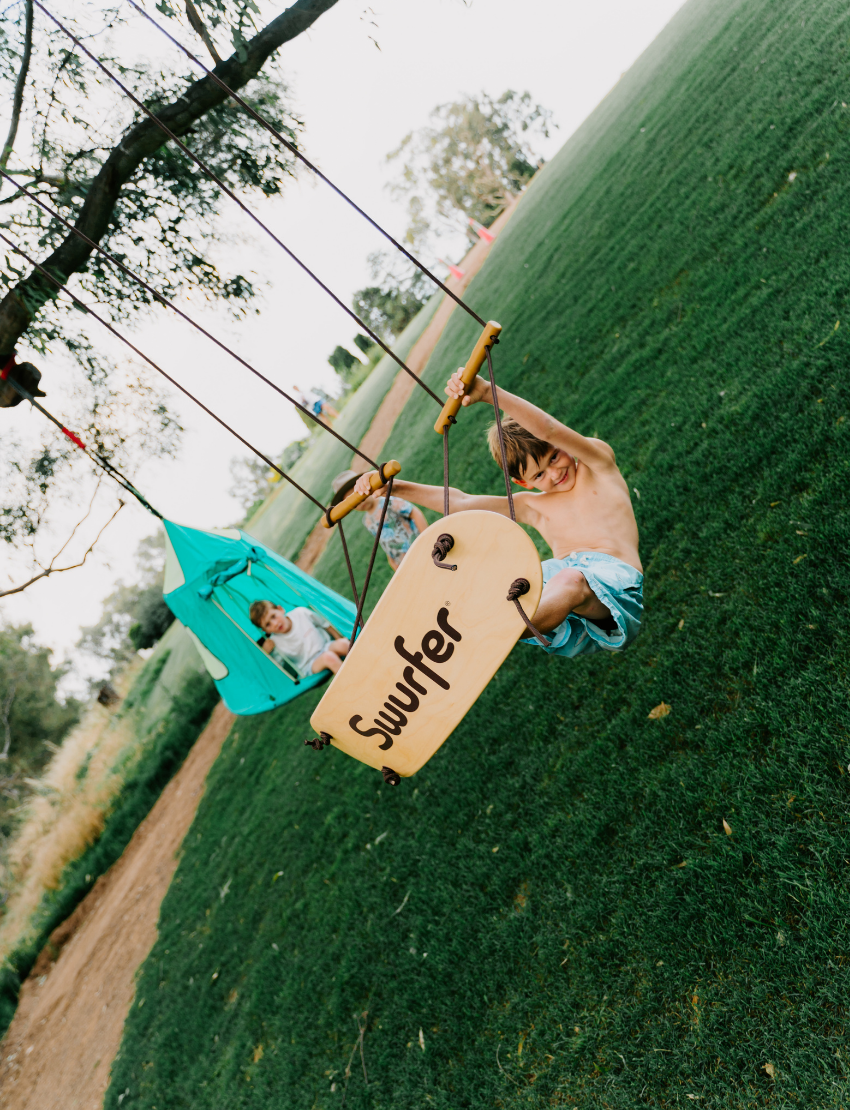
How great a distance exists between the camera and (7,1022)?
834 cm

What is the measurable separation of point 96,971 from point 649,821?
7.28 m

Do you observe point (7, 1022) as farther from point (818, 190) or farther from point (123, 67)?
point (818, 190)

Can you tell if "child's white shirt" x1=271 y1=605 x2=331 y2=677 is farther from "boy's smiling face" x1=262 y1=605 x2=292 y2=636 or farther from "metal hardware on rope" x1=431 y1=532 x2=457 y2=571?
"metal hardware on rope" x1=431 y1=532 x2=457 y2=571

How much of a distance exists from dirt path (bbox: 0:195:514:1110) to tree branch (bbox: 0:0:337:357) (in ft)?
18.3

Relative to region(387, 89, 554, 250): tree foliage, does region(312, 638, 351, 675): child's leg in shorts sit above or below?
below

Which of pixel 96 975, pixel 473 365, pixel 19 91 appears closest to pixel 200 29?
pixel 19 91

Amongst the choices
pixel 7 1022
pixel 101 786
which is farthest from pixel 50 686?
pixel 7 1022

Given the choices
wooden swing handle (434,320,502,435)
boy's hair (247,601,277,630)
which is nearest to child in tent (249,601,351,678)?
boy's hair (247,601,277,630)

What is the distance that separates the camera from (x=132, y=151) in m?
3.83

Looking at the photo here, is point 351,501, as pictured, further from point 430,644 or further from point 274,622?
point 274,622

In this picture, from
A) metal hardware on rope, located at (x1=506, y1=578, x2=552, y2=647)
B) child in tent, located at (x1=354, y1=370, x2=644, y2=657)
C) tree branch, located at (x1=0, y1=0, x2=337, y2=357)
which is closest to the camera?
metal hardware on rope, located at (x1=506, y1=578, x2=552, y2=647)

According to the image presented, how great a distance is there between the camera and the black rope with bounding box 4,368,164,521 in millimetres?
2900

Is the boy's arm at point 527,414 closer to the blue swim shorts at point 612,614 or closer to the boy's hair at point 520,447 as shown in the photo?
the boy's hair at point 520,447

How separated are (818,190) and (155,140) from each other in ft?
13.5
